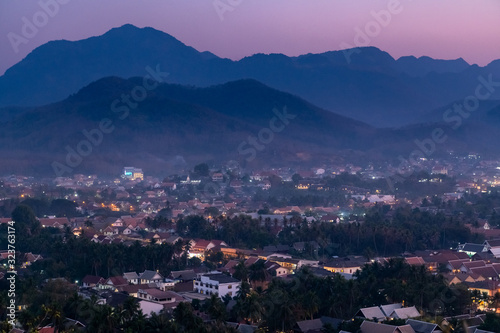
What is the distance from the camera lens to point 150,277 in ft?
98.4

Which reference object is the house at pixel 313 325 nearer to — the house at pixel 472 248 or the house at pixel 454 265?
the house at pixel 454 265

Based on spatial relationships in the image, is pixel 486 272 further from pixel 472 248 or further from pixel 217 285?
pixel 217 285

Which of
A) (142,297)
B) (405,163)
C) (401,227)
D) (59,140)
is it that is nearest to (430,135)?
(405,163)

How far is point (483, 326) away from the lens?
2111 centimetres

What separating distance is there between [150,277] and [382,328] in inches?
465

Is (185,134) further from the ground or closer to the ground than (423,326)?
further from the ground

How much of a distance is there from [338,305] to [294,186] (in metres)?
48.9

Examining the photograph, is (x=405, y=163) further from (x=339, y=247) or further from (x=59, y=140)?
(x=339, y=247)

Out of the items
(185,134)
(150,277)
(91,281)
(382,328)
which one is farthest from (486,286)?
(185,134)

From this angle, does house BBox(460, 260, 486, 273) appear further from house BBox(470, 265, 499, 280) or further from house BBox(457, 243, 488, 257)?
house BBox(457, 243, 488, 257)

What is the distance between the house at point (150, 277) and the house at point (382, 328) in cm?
1111

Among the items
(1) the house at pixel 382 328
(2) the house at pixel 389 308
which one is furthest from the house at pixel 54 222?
(1) the house at pixel 382 328

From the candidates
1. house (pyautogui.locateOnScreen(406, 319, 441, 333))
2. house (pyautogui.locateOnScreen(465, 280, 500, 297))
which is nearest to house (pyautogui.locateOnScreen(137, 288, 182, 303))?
house (pyautogui.locateOnScreen(406, 319, 441, 333))

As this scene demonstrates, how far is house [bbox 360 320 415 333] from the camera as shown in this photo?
66.7 feet
